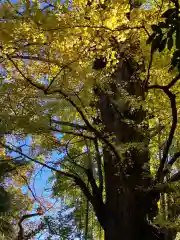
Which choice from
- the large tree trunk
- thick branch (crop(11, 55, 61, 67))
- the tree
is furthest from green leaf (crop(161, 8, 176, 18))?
the large tree trunk

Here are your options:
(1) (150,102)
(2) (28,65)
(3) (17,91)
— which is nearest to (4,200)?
(3) (17,91)

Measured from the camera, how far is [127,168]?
112 inches

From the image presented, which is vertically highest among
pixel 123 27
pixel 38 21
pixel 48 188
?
pixel 123 27

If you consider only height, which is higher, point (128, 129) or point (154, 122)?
point (154, 122)

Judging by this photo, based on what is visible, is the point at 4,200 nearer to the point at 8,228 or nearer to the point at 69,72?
the point at 8,228

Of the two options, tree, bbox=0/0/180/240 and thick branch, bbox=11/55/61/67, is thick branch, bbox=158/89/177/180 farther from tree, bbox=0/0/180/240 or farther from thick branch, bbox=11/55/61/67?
thick branch, bbox=11/55/61/67

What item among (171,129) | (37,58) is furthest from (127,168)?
(37,58)

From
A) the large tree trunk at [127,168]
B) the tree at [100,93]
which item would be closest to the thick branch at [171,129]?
the tree at [100,93]

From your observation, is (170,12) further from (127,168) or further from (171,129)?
(127,168)

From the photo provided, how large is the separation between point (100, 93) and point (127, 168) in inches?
28.9

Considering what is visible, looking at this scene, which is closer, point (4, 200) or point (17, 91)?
point (17, 91)

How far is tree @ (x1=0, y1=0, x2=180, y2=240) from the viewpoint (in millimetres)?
2111

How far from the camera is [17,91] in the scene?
8.43 ft

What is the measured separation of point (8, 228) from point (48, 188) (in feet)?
1.97
